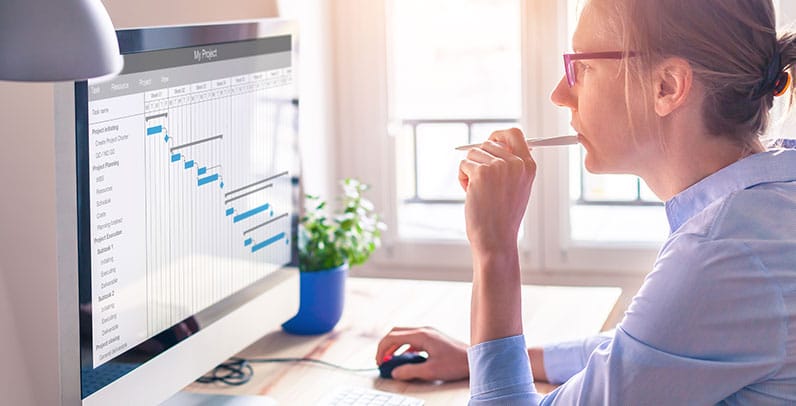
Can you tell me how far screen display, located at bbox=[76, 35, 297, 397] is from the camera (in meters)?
1.15

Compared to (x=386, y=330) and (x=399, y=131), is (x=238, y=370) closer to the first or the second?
(x=386, y=330)

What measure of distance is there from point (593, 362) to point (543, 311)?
0.83 meters

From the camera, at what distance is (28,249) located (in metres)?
1.39

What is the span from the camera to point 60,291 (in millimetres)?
1097

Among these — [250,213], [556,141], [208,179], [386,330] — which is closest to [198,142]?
[208,179]

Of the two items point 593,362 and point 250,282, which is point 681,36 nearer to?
point 593,362

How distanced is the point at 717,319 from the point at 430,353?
0.62m

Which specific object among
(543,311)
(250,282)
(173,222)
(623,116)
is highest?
(623,116)

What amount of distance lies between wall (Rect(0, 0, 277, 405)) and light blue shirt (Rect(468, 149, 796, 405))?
2.52 feet

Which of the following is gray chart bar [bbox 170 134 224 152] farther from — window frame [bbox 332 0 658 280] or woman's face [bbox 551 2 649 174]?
window frame [bbox 332 0 658 280]

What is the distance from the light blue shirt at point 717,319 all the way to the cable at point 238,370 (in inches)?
24.9

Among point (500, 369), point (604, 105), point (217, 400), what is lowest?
point (217, 400)

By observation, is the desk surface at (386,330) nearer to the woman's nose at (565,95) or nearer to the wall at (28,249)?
the wall at (28,249)

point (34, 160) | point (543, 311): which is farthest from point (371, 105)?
point (34, 160)
